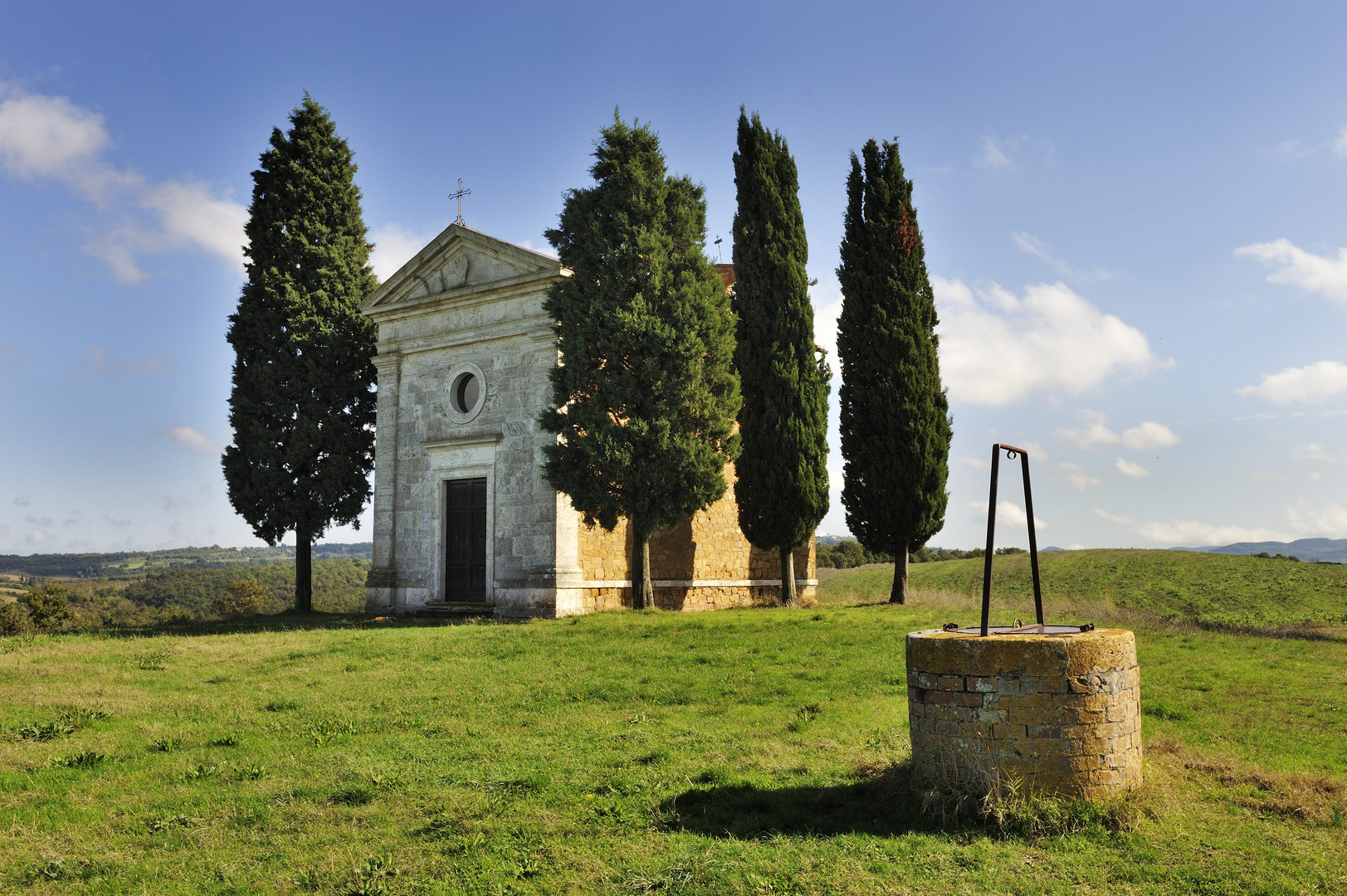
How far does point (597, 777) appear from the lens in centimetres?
642

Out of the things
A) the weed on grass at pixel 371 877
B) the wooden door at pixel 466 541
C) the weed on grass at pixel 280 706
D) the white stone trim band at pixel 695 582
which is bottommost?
the weed on grass at pixel 371 877

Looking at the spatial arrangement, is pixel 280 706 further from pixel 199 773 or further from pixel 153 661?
pixel 153 661

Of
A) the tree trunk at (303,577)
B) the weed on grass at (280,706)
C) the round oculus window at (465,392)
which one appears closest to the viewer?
the weed on grass at (280,706)

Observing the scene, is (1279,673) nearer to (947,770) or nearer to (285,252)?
(947,770)

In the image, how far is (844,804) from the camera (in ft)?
18.8

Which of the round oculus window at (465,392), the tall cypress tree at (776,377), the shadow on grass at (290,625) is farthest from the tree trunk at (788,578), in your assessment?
the round oculus window at (465,392)

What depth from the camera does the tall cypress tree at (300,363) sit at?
21.4 m

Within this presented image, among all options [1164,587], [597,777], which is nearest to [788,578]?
[1164,587]

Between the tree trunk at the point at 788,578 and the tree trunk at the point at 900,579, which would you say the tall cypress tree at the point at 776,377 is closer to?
the tree trunk at the point at 788,578

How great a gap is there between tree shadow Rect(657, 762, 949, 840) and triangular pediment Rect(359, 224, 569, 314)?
13312mm

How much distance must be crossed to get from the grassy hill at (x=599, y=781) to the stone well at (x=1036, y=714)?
1.08 feet

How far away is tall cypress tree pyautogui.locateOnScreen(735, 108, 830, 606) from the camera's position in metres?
18.2

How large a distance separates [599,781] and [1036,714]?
301cm

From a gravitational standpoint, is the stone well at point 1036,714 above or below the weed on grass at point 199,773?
above
